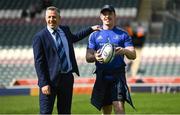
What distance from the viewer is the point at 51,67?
818cm

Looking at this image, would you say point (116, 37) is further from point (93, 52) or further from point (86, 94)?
point (86, 94)

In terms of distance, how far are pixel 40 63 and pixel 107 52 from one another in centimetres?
101

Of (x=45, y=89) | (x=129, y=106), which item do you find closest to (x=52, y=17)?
(x=45, y=89)

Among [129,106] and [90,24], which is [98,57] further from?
[90,24]

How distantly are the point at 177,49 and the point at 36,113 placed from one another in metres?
14.1

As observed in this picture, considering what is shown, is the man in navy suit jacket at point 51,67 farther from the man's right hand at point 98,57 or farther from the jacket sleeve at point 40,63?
the man's right hand at point 98,57

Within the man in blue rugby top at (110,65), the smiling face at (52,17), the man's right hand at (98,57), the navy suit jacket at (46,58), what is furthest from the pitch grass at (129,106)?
the smiling face at (52,17)

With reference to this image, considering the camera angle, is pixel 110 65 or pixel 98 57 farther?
pixel 110 65

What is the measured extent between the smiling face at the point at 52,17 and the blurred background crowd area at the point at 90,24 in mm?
16786

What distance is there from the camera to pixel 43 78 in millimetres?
8055

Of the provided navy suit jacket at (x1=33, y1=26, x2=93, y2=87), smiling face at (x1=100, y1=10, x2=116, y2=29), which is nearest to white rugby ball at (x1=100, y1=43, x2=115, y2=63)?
smiling face at (x1=100, y1=10, x2=116, y2=29)

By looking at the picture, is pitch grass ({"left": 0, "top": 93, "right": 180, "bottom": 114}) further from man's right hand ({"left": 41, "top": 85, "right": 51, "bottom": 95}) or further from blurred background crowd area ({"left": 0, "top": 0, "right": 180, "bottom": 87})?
blurred background crowd area ({"left": 0, "top": 0, "right": 180, "bottom": 87})

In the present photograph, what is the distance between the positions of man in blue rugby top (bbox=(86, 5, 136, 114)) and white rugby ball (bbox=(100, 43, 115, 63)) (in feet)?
0.37

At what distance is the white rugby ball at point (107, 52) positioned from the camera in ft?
26.9
